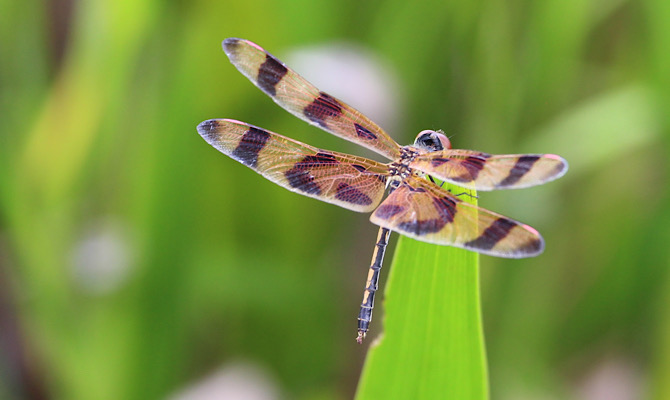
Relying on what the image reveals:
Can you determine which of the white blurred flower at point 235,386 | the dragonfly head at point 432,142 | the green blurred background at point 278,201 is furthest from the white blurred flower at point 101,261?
the dragonfly head at point 432,142

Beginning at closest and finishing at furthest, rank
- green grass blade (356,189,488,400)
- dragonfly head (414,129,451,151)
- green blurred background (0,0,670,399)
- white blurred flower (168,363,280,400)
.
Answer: green grass blade (356,189,488,400), dragonfly head (414,129,451,151), green blurred background (0,0,670,399), white blurred flower (168,363,280,400)

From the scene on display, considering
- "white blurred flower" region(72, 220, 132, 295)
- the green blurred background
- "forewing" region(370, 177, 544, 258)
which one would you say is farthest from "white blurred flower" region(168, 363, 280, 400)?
"forewing" region(370, 177, 544, 258)

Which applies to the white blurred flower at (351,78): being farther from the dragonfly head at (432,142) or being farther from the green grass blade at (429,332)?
the green grass blade at (429,332)

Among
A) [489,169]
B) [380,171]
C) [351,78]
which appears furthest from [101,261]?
[489,169]

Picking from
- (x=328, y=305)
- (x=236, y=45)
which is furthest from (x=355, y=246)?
(x=236, y=45)

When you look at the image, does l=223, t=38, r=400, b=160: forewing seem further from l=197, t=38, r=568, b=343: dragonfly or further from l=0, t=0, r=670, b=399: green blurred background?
l=0, t=0, r=670, b=399: green blurred background

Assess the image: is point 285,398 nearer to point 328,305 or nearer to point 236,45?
point 328,305
